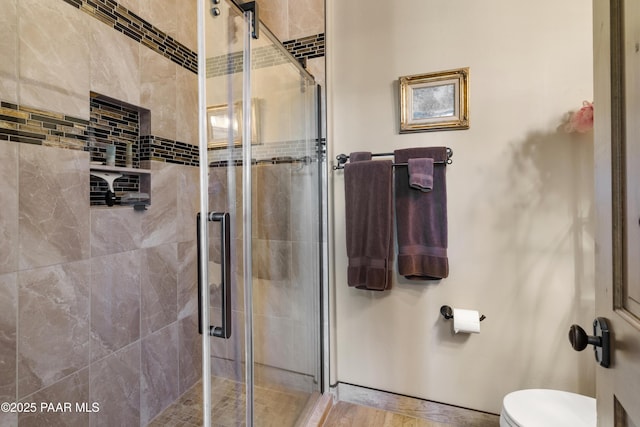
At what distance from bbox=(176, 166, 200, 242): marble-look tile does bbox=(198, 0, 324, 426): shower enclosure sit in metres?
0.89

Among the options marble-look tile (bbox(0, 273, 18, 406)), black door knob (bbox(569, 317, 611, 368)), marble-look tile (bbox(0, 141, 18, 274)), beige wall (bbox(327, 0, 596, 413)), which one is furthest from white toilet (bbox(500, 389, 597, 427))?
marble-look tile (bbox(0, 141, 18, 274))

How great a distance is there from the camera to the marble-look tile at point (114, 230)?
4.67 feet

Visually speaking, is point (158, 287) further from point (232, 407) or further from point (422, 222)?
point (422, 222)

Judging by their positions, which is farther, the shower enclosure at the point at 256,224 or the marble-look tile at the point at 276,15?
the marble-look tile at the point at 276,15

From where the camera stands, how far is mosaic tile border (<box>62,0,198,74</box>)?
140 centimetres

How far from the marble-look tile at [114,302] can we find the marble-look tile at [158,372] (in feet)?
0.48

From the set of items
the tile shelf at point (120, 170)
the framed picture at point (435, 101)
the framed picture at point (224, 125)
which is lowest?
the tile shelf at point (120, 170)

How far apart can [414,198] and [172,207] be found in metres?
1.46

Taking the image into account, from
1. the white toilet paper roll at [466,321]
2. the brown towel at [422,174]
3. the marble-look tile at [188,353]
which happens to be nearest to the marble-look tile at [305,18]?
the brown towel at [422,174]

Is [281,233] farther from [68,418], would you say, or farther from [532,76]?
[532,76]

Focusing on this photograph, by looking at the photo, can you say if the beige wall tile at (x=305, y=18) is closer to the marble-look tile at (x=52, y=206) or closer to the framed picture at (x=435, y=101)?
the framed picture at (x=435, y=101)

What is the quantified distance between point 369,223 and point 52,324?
Answer: 1488 millimetres

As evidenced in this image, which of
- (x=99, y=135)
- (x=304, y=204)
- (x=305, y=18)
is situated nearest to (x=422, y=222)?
(x=304, y=204)

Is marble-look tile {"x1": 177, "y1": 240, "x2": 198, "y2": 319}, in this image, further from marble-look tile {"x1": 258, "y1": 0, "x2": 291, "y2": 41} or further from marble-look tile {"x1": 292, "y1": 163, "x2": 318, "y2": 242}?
marble-look tile {"x1": 258, "y1": 0, "x2": 291, "y2": 41}
